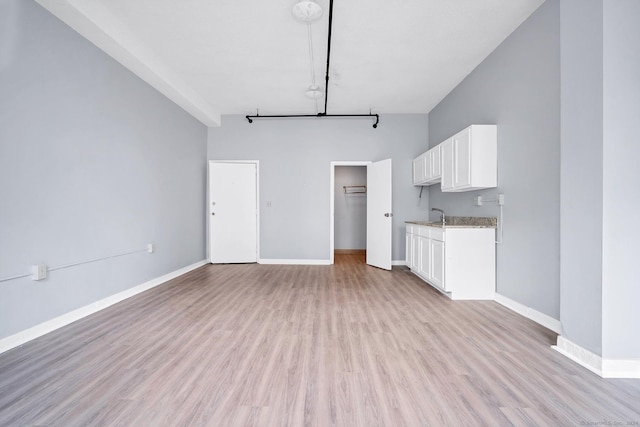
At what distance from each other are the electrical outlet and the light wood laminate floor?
509 millimetres

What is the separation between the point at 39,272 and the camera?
220 cm

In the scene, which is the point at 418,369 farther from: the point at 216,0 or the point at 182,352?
the point at 216,0

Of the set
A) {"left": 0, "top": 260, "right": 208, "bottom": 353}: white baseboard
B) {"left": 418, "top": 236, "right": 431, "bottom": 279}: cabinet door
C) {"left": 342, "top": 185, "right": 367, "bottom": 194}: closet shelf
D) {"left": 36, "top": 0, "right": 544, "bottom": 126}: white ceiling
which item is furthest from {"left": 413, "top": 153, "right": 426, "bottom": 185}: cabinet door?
{"left": 0, "top": 260, "right": 208, "bottom": 353}: white baseboard

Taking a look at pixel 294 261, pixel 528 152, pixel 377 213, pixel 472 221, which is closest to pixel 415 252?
pixel 472 221

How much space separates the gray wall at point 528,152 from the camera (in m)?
2.37

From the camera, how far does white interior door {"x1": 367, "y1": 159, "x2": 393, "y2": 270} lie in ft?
15.9

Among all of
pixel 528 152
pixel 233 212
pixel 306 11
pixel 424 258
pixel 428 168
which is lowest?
pixel 424 258

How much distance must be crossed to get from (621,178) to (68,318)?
175 inches

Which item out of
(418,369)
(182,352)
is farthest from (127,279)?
(418,369)

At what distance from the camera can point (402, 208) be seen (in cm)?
532

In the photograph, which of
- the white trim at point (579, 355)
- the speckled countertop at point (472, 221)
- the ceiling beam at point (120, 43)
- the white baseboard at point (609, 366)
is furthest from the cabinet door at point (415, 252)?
the ceiling beam at point (120, 43)

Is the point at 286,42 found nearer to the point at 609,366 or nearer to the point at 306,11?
the point at 306,11

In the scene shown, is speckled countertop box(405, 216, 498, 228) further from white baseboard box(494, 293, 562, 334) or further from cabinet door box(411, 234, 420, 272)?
white baseboard box(494, 293, 562, 334)

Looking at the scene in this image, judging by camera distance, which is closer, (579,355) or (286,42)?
(579,355)
